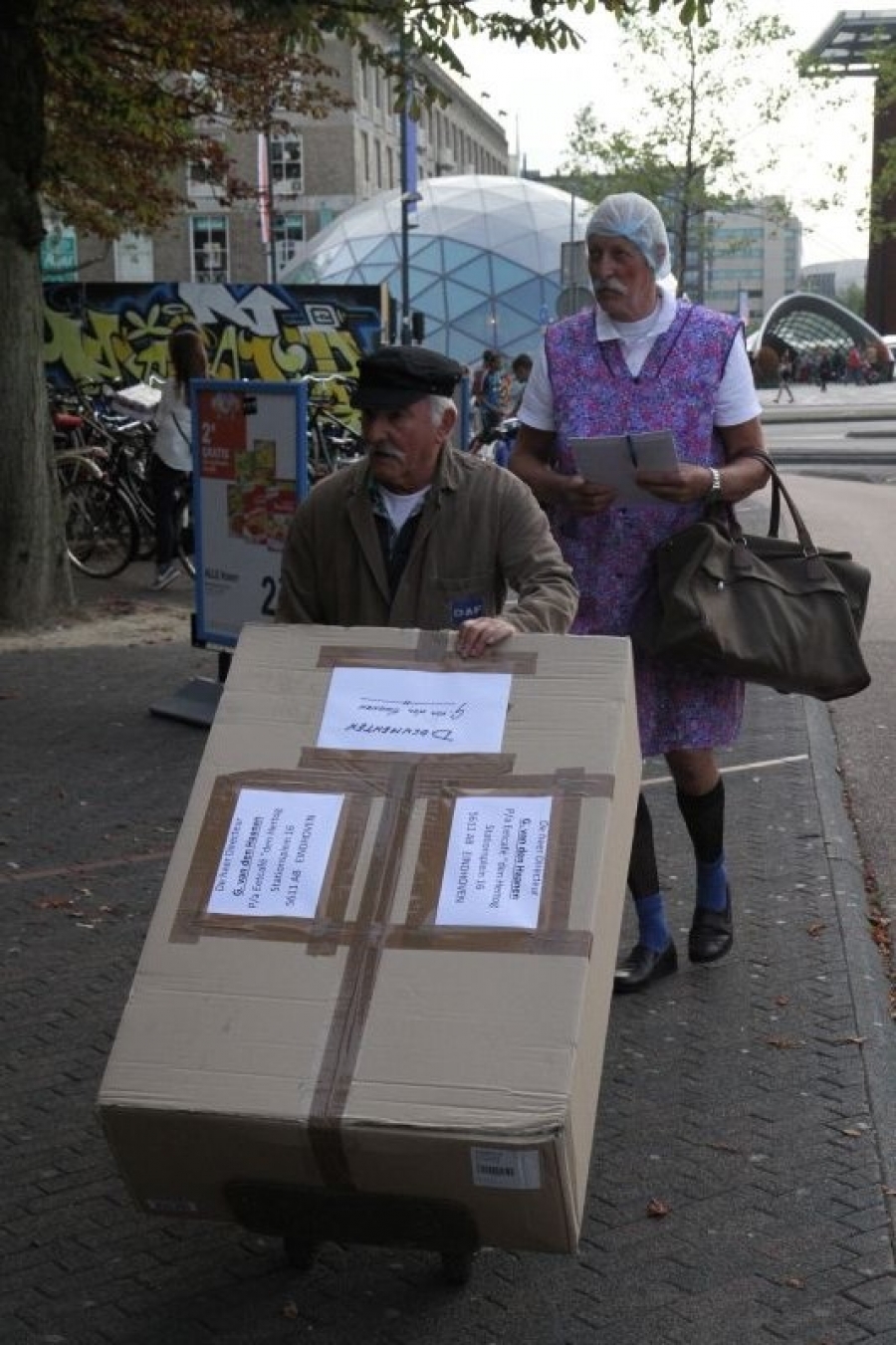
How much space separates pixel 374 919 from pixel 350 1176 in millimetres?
407

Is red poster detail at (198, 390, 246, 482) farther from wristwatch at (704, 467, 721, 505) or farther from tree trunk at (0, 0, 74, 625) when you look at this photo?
wristwatch at (704, 467, 721, 505)

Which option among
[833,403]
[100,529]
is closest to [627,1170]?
[100,529]

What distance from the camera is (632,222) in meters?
4.72

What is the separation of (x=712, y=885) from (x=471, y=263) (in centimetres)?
7056

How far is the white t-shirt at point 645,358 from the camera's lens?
493 centimetres

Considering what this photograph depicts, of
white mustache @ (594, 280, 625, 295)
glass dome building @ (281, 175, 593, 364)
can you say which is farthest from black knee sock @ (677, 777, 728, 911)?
glass dome building @ (281, 175, 593, 364)

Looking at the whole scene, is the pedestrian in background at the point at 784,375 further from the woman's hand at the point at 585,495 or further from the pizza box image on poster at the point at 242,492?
the woman's hand at the point at 585,495

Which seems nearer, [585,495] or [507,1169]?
[507,1169]

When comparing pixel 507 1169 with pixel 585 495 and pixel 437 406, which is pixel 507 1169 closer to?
pixel 437 406

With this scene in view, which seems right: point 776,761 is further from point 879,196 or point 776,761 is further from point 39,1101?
point 879,196

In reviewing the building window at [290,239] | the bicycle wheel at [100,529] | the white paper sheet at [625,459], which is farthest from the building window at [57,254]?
the building window at [290,239]

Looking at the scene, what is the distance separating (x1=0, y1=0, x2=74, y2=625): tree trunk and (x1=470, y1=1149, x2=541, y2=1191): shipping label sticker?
9.42 meters

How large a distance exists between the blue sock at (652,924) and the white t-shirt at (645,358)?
1294mm

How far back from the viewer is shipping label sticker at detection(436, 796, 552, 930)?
3143 mm
